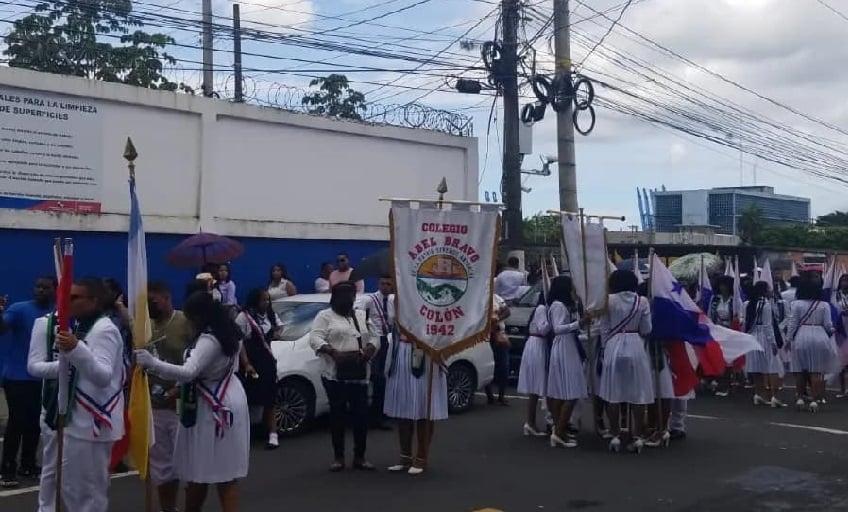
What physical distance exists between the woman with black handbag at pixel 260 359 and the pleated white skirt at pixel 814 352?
22.5ft

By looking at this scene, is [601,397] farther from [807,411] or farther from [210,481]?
[210,481]

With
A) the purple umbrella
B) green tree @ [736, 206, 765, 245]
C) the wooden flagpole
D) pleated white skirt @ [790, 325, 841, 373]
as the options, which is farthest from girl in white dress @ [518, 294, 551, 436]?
green tree @ [736, 206, 765, 245]

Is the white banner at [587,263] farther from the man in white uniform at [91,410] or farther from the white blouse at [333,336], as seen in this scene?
the man in white uniform at [91,410]

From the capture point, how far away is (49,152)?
1622cm

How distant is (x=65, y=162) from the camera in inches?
647

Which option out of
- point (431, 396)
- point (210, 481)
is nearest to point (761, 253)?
point (431, 396)

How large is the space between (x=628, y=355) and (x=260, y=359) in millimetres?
3614

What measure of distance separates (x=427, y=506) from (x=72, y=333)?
3.47 m

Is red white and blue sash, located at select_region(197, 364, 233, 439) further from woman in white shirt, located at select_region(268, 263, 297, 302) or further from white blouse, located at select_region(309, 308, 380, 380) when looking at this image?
woman in white shirt, located at select_region(268, 263, 297, 302)

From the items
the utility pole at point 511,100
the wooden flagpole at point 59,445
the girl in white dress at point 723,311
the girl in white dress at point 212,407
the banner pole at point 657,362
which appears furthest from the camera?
the utility pole at point 511,100

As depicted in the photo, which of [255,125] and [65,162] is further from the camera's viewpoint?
[255,125]

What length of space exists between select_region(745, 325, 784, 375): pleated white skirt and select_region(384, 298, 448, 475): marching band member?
5987 millimetres

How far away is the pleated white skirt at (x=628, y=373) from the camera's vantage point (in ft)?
34.6

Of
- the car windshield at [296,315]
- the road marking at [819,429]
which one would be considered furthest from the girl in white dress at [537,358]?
the road marking at [819,429]
